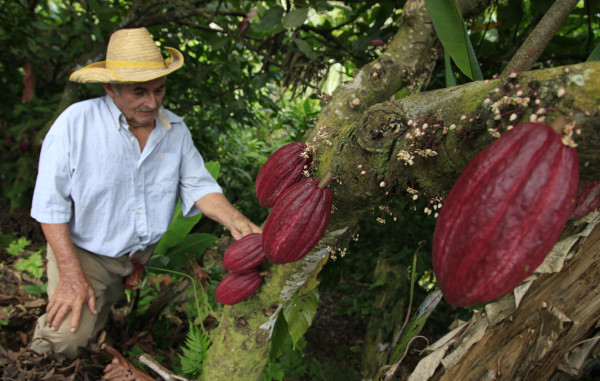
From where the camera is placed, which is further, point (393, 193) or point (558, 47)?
point (558, 47)

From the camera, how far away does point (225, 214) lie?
201 centimetres

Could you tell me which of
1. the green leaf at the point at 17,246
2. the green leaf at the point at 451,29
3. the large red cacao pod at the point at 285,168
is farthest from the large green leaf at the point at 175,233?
the green leaf at the point at 451,29

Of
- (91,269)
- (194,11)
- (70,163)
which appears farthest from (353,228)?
(194,11)

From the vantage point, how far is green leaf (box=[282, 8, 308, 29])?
1.95 meters

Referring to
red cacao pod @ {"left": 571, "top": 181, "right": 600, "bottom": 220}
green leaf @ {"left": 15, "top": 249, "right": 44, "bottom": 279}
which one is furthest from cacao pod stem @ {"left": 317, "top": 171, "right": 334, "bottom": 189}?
green leaf @ {"left": 15, "top": 249, "right": 44, "bottom": 279}

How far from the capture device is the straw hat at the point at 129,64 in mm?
1905

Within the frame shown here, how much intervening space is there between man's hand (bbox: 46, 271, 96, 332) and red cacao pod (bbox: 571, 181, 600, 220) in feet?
6.43

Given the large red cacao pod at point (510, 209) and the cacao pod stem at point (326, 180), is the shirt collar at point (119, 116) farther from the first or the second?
the large red cacao pod at point (510, 209)

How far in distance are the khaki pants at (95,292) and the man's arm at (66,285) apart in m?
0.11

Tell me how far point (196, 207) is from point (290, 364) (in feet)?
3.33

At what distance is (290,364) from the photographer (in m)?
2.21

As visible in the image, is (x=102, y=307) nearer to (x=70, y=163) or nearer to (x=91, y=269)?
(x=91, y=269)

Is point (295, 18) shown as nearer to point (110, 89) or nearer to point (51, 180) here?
point (110, 89)

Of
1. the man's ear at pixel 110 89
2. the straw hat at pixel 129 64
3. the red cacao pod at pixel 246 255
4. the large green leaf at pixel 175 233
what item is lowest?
the large green leaf at pixel 175 233
